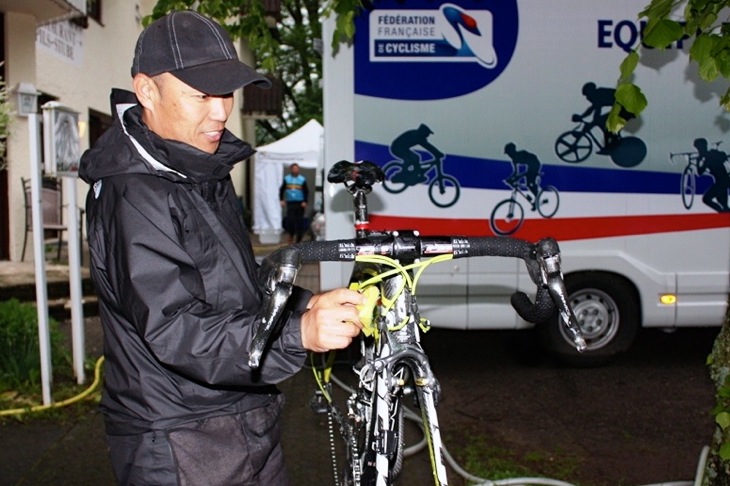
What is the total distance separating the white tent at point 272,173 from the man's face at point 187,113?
18.1 m

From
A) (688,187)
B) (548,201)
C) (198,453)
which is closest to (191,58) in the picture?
(198,453)

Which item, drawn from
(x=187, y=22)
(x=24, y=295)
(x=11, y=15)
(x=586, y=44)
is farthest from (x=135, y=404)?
(x=11, y=15)

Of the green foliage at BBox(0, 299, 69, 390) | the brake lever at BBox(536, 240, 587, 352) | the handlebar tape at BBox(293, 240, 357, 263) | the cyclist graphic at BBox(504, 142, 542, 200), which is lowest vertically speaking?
the green foliage at BBox(0, 299, 69, 390)

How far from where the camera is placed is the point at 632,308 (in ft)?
21.6

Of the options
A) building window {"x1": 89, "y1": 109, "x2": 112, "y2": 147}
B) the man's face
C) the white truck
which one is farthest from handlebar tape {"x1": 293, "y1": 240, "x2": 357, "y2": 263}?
building window {"x1": 89, "y1": 109, "x2": 112, "y2": 147}

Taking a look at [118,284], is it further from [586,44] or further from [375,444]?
[586,44]

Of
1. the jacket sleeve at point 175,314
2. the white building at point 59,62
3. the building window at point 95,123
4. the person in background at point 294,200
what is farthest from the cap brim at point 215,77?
the person in background at point 294,200

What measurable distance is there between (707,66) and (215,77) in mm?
1807

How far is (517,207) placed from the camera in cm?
615

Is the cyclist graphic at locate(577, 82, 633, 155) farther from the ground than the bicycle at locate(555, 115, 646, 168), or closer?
farther from the ground

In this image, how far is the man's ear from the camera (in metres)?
2.09

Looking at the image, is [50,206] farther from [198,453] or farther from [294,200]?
[198,453]

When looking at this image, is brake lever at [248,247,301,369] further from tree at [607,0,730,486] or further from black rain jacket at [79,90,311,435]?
tree at [607,0,730,486]

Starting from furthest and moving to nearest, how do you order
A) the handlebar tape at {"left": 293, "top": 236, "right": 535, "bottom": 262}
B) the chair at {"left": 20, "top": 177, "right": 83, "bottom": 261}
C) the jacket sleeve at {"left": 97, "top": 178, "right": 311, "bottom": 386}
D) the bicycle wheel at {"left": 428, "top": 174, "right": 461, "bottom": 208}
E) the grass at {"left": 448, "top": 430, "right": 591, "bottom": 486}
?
1. the chair at {"left": 20, "top": 177, "right": 83, "bottom": 261}
2. the bicycle wheel at {"left": 428, "top": 174, "right": 461, "bottom": 208}
3. the grass at {"left": 448, "top": 430, "right": 591, "bottom": 486}
4. the handlebar tape at {"left": 293, "top": 236, "right": 535, "bottom": 262}
5. the jacket sleeve at {"left": 97, "top": 178, "right": 311, "bottom": 386}
